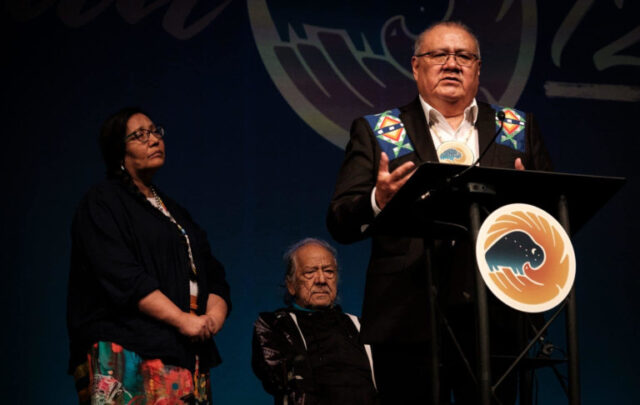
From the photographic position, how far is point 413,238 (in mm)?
1942

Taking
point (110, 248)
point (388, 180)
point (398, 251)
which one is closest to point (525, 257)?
point (388, 180)

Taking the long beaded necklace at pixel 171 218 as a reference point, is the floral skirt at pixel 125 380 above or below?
below

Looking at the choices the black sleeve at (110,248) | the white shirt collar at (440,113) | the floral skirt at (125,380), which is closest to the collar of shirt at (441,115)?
Result: the white shirt collar at (440,113)

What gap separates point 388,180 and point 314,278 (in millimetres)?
2197

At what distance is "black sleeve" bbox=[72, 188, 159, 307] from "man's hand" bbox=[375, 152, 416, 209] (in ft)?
4.24

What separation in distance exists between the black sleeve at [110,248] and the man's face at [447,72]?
1.19 metres

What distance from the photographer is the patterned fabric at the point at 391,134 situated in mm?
2023

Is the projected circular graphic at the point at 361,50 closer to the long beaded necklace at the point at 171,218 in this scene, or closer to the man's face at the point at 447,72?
the long beaded necklace at the point at 171,218

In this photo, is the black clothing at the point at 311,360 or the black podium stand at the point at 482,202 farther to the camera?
the black clothing at the point at 311,360

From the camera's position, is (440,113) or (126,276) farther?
(126,276)

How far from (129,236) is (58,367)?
48.8 inches

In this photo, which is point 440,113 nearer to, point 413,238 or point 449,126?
point 449,126

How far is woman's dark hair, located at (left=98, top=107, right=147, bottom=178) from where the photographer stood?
3.04m

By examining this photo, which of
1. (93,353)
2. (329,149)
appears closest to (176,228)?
(93,353)
